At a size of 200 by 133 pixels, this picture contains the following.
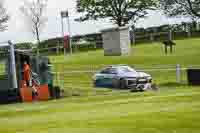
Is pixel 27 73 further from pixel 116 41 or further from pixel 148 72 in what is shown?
pixel 116 41

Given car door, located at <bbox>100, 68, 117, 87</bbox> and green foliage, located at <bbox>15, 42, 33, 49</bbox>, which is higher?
green foliage, located at <bbox>15, 42, 33, 49</bbox>

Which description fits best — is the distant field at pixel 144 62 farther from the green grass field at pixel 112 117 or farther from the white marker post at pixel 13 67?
the green grass field at pixel 112 117

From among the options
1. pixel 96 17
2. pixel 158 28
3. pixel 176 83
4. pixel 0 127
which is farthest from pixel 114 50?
pixel 0 127

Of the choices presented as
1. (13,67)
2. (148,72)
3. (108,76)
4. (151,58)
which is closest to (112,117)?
(13,67)

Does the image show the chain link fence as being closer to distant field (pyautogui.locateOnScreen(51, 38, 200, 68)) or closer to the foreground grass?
distant field (pyautogui.locateOnScreen(51, 38, 200, 68))

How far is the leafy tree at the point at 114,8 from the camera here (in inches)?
2790

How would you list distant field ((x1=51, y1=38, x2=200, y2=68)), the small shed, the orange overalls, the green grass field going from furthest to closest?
the small shed, distant field ((x1=51, y1=38, x2=200, y2=68)), the orange overalls, the green grass field

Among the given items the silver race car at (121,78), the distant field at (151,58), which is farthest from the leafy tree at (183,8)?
the silver race car at (121,78)

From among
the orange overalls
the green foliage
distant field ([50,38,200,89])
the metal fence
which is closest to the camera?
the orange overalls

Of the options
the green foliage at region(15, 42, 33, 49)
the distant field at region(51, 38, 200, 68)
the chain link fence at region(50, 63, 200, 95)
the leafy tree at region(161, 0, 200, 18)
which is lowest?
the chain link fence at region(50, 63, 200, 95)

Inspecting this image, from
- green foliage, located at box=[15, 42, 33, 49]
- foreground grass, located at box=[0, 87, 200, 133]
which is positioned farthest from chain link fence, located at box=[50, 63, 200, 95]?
green foliage, located at box=[15, 42, 33, 49]

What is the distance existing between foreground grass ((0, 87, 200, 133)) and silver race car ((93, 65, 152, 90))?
10.0 m

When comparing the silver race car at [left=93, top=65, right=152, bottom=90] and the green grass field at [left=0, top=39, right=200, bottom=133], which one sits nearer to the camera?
the green grass field at [left=0, top=39, right=200, bottom=133]

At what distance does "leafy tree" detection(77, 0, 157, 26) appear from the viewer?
70.9 metres
